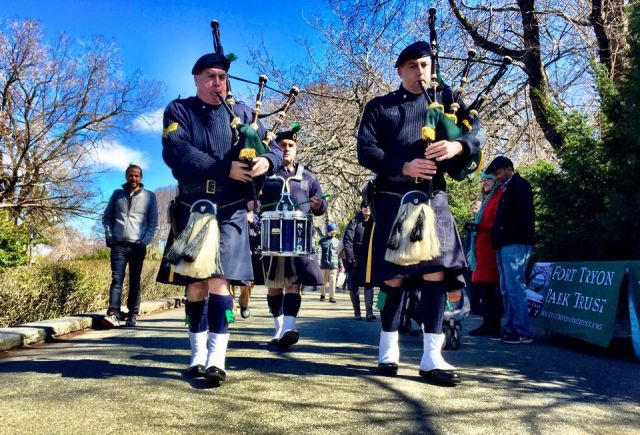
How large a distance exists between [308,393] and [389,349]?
831 millimetres

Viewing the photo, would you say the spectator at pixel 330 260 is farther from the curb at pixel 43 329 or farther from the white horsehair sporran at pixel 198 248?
the white horsehair sporran at pixel 198 248

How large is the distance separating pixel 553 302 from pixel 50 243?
81.7ft

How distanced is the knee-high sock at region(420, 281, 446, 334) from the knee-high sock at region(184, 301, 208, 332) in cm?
146

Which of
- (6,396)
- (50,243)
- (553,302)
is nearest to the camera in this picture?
(6,396)

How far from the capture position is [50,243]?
25234mm

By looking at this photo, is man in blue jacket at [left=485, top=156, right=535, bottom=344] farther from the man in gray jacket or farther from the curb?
the curb

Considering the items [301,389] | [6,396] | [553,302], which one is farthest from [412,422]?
[553,302]

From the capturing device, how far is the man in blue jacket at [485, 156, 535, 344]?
17.6 feet

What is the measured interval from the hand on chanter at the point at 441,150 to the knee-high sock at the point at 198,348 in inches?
73.4

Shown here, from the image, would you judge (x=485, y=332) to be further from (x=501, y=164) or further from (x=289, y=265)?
(x=289, y=265)

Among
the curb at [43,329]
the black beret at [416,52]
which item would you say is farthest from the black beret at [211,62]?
the curb at [43,329]

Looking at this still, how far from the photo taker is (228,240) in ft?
11.1

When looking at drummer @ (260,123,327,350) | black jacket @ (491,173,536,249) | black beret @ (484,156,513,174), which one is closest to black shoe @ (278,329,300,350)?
drummer @ (260,123,327,350)

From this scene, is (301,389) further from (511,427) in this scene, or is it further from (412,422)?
(511,427)
